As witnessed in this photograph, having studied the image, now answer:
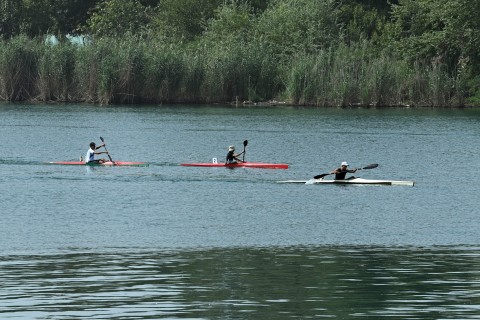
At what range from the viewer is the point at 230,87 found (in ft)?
259

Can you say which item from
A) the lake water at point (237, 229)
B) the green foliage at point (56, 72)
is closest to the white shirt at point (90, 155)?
the lake water at point (237, 229)

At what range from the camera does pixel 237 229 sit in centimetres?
3108

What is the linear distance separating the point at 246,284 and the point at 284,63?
58037 mm

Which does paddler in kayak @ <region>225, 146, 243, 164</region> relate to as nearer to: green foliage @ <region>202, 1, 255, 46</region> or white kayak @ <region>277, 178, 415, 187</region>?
white kayak @ <region>277, 178, 415, 187</region>

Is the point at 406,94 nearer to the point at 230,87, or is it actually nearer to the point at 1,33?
the point at 230,87

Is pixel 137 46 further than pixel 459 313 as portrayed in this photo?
Yes

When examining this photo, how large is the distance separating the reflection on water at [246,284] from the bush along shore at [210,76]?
48646 mm

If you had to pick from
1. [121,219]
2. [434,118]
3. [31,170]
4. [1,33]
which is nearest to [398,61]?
[434,118]

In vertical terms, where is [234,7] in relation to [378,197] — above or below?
above

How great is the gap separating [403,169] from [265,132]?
1542 centimetres

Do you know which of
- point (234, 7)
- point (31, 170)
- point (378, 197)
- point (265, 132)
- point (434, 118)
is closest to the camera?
point (378, 197)

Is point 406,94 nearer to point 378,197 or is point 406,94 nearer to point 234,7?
point 234,7

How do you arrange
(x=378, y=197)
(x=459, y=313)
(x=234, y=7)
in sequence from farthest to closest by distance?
(x=234, y=7) < (x=378, y=197) < (x=459, y=313)

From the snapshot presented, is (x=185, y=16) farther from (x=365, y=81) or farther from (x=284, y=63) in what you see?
(x=365, y=81)
